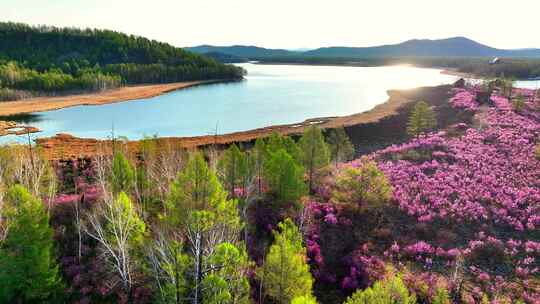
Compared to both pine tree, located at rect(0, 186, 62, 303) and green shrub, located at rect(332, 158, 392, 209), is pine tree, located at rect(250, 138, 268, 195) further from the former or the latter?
pine tree, located at rect(0, 186, 62, 303)

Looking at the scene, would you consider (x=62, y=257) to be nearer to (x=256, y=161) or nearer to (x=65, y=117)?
(x=256, y=161)

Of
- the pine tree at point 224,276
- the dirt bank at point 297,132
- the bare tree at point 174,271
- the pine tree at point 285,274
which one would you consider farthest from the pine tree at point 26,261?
the dirt bank at point 297,132

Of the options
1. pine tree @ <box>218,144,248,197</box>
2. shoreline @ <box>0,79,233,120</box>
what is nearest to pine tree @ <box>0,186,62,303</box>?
pine tree @ <box>218,144,248,197</box>

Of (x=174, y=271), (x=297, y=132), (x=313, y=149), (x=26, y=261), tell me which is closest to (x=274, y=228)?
(x=313, y=149)

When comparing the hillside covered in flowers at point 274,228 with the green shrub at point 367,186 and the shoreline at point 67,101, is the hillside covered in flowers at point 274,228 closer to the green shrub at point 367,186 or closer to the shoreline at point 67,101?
the green shrub at point 367,186

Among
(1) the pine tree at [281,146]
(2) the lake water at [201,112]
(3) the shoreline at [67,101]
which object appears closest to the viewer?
(1) the pine tree at [281,146]

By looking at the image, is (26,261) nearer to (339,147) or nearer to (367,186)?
(367,186)
